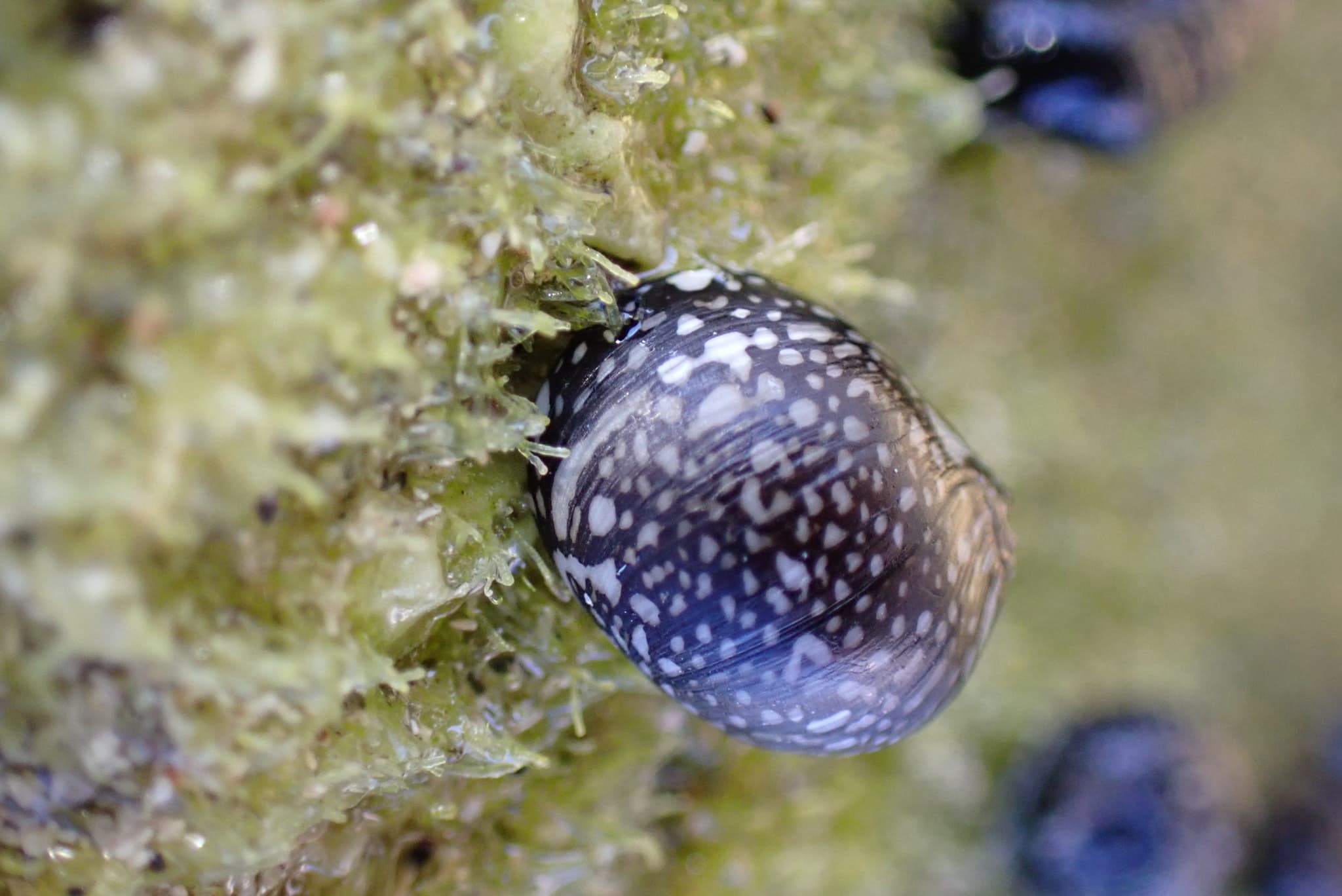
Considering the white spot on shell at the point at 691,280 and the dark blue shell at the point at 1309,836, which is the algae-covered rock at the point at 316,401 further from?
the dark blue shell at the point at 1309,836

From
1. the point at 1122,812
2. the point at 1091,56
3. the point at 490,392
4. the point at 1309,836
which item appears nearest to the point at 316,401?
the point at 490,392

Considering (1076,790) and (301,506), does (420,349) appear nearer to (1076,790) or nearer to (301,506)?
(301,506)

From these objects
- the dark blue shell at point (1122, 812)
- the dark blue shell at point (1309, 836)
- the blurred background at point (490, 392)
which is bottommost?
Answer: the dark blue shell at point (1309, 836)

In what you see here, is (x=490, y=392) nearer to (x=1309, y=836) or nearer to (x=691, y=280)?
(x=691, y=280)

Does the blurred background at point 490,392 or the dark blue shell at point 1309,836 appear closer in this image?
the blurred background at point 490,392

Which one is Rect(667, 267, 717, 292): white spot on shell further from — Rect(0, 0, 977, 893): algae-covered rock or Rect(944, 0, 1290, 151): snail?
Rect(944, 0, 1290, 151): snail

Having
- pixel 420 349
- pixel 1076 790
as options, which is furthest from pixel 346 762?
pixel 1076 790

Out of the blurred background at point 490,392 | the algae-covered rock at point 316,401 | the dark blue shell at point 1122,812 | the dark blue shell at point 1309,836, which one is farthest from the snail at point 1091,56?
the dark blue shell at point 1309,836
